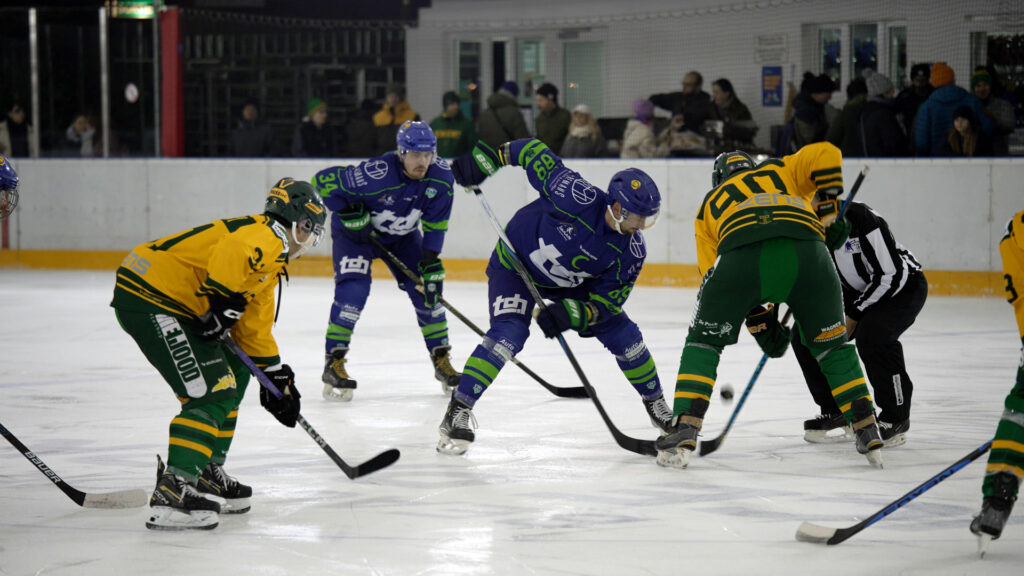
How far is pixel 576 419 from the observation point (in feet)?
16.7

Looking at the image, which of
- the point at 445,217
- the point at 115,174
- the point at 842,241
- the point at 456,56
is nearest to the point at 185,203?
the point at 115,174

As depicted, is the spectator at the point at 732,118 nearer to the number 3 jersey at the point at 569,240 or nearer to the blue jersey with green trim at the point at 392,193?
the blue jersey with green trim at the point at 392,193

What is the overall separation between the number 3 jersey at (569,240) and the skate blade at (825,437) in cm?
83

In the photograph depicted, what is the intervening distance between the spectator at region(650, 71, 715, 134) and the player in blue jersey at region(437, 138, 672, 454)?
5609 mm

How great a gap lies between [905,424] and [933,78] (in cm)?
539

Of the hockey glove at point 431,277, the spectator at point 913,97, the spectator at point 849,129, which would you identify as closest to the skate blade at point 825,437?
the hockey glove at point 431,277

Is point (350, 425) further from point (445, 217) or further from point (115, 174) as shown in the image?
point (115, 174)

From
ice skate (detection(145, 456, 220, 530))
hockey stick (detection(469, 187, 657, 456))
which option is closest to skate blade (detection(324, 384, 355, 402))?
hockey stick (detection(469, 187, 657, 456))

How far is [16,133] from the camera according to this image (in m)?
11.5

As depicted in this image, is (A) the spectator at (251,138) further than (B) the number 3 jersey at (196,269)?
Yes

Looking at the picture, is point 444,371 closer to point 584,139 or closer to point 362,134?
point 584,139

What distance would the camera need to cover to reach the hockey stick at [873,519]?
10.5 feet

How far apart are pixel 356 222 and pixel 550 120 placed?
15.7 ft

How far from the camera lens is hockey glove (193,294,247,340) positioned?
3361 mm
